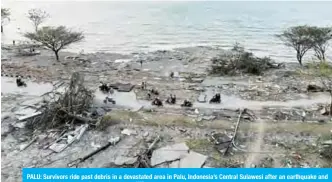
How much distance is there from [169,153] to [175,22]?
43671 millimetres

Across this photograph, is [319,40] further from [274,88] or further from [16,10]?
[16,10]

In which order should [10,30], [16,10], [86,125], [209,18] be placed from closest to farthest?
[86,125]
[10,30]
[209,18]
[16,10]

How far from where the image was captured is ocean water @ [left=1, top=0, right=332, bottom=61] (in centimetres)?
4116

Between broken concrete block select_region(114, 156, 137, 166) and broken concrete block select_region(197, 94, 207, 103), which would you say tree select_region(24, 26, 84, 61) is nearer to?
broken concrete block select_region(197, 94, 207, 103)

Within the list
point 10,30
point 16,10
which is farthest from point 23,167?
point 16,10

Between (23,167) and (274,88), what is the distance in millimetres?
15091

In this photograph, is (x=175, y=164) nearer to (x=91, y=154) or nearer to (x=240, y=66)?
(x=91, y=154)

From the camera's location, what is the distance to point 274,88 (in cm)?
2317

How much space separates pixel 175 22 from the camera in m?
56.3

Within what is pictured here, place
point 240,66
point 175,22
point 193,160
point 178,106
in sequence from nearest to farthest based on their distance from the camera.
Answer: point 193,160
point 178,106
point 240,66
point 175,22

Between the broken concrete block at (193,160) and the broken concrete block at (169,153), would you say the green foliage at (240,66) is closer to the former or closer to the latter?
the broken concrete block at (169,153)

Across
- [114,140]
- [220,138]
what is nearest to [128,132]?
[114,140]

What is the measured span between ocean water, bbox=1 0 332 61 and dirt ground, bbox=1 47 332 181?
1148cm

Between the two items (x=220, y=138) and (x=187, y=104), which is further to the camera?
(x=187, y=104)
